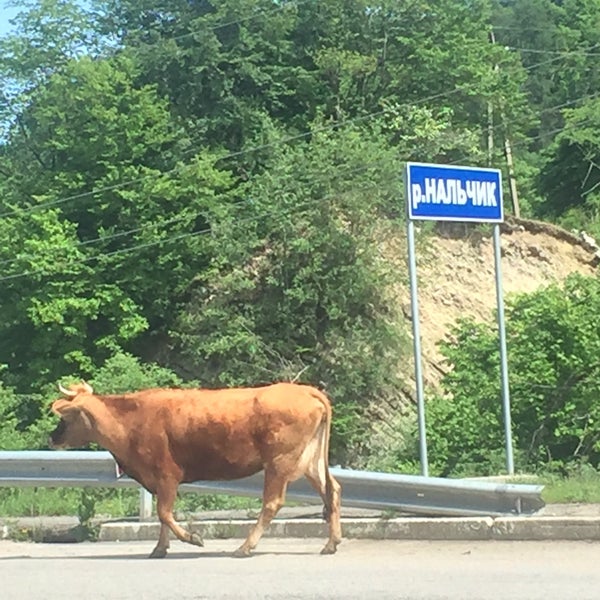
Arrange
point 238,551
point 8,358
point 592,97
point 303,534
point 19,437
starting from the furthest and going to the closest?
1. point 592,97
2. point 8,358
3. point 19,437
4. point 303,534
5. point 238,551

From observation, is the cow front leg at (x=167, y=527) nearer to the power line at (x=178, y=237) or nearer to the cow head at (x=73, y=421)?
the cow head at (x=73, y=421)

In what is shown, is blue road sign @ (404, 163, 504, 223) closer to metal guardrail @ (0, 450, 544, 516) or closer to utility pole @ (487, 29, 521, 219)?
metal guardrail @ (0, 450, 544, 516)

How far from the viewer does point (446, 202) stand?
14.2 metres

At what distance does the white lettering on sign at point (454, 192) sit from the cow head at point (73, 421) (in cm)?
483

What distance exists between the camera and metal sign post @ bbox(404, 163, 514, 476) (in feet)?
45.8

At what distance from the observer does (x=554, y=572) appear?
8719 mm

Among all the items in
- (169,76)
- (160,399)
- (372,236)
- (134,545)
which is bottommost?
(134,545)

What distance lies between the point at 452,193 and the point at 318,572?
6388 mm

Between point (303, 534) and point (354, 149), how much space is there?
72.6 ft

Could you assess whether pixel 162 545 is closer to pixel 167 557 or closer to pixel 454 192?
pixel 167 557

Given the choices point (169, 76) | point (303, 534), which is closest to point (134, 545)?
point (303, 534)

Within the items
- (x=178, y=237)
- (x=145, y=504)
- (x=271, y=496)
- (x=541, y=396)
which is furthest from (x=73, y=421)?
(x=178, y=237)

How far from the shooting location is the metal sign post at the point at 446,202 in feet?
45.8

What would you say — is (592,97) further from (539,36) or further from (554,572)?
(554,572)
